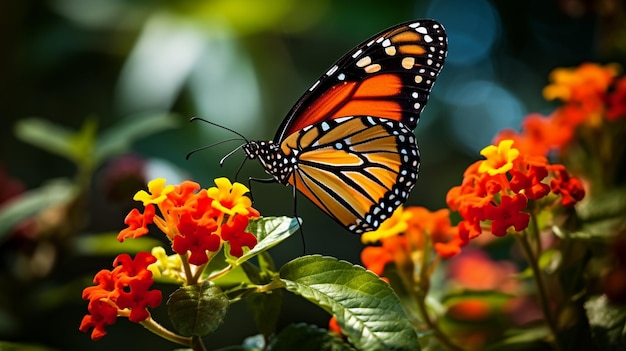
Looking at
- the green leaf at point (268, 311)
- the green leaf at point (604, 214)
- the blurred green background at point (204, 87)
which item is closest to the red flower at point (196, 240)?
the green leaf at point (268, 311)

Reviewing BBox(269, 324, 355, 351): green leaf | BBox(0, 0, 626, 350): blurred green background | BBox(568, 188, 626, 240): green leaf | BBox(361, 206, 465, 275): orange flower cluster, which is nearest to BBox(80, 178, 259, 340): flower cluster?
BBox(269, 324, 355, 351): green leaf

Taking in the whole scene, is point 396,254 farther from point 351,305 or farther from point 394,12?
point 394,12

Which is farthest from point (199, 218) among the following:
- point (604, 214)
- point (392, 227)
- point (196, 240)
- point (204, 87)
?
point (204, 87)

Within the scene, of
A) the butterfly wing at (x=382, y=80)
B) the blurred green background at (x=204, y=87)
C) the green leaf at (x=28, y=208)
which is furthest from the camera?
the blurred green background at (x=204, y=87)

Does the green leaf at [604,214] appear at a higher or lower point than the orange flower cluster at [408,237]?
lower

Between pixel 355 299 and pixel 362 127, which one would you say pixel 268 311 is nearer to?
pixel 355 299

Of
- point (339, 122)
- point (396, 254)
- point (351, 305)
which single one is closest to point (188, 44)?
point (339, 122)

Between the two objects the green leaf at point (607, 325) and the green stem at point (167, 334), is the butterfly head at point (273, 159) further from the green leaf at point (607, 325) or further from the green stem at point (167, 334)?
the green leaf at point (607, 325)
